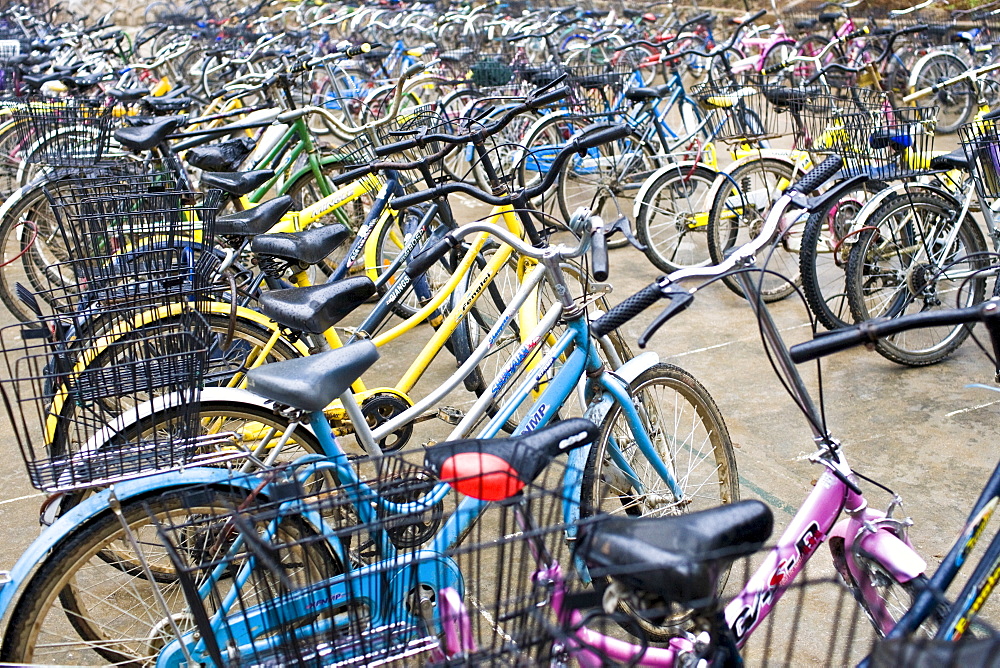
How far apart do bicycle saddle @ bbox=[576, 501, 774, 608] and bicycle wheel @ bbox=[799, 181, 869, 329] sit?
2.48m

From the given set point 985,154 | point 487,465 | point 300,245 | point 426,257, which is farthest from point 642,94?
point 487,465

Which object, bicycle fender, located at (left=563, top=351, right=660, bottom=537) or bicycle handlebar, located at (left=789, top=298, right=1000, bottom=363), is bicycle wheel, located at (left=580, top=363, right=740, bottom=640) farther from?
bicycle handlebar, located at (left=789, top=298, right=1000, bottom=363)

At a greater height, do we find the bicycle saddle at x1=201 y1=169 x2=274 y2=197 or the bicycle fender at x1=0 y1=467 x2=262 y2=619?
the bicycle saddle at x1=201 y1=169 x2=274 y2=197

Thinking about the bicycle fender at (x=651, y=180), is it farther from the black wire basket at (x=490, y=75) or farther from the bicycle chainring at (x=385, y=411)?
the bicycle chainring at (x=385, y=411)

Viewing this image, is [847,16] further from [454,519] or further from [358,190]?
[454,519]

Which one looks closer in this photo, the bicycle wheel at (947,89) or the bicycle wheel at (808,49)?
the bicycle wheel at (947,89)

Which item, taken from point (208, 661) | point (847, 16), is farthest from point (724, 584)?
point (847, 16)

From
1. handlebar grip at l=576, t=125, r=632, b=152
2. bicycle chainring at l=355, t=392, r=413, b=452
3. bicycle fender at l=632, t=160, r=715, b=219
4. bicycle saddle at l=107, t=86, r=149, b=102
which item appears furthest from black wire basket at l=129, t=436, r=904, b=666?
bicycle saddle at l=107, t=86, r=149, b=102

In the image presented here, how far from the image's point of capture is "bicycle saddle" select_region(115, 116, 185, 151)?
427 centimetres

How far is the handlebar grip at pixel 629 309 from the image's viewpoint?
83.7 inches

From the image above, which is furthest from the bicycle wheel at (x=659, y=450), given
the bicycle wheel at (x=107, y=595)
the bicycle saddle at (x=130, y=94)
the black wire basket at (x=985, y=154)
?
the bicycle saddle at (x=130, y=94)

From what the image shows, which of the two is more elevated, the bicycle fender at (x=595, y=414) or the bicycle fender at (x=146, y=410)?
the bicycle fender at (x=146, y=410)

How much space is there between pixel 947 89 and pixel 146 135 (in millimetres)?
7295

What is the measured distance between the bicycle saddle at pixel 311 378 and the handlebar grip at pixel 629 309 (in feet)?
1.99
